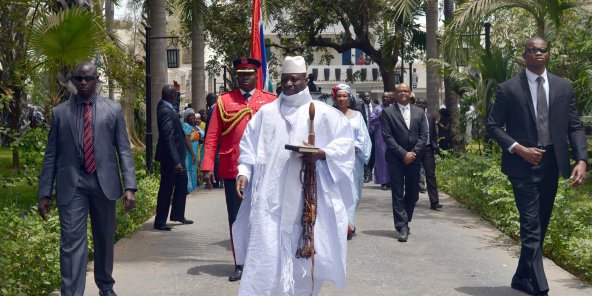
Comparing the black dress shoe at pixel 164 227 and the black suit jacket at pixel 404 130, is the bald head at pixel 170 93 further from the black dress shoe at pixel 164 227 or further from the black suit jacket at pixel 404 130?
Answer: the black suit jacket at pixel 404 130

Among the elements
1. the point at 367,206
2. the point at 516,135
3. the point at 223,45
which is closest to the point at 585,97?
the point at 367,206

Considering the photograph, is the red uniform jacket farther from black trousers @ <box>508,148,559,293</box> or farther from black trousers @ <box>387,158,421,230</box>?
black trousers @ <box>387,158,421,230</box>

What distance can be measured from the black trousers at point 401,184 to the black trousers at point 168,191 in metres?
2.78

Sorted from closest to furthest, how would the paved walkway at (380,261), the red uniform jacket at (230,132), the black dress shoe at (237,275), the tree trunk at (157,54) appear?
the paved walkway at (380,261)
the black dress shoe at (237,275)
the red uniform jacket at (230,132)
the tree trunk at (157,54)

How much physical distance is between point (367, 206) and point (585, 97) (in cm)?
408

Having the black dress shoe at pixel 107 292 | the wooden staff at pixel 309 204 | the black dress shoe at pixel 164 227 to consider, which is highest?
the wooden staff at pixel 309 204

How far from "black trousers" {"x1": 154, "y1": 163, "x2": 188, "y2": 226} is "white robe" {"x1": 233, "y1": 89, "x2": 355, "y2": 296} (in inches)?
212

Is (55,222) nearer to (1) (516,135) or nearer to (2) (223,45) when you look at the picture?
(1) (516,135)

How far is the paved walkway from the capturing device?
8.41 meters

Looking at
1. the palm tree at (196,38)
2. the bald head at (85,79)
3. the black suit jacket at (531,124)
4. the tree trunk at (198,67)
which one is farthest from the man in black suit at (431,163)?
the tree trunk at (198,67)

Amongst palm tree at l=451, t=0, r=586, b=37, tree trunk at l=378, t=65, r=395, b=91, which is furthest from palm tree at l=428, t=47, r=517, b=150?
tree trunk at l=378, t=65, r=395, b=91

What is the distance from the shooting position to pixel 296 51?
125 feet

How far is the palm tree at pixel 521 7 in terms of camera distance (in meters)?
15.8

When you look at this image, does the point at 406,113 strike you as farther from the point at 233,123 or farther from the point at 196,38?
the point at 196,38
